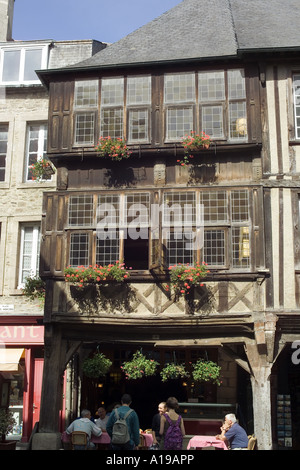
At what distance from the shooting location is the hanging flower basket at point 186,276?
43.4ft

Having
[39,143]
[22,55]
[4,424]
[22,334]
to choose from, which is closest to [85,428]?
[4,424]

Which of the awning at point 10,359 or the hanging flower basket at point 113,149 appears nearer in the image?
the hanging flower basket at point 113,149

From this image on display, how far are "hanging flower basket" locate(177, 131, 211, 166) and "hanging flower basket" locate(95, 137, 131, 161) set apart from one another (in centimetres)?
126

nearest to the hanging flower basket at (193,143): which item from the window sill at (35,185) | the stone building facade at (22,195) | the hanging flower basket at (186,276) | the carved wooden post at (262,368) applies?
the hanging flower basket at (186,276)

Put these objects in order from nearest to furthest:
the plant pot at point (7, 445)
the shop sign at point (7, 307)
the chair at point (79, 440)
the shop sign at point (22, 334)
Result: 1. the chair at point (79, 440)
2. the plant pot at point (7, 445)
3. the shop sign at point (22, 334)
4. the shop sign at point (7, 307)

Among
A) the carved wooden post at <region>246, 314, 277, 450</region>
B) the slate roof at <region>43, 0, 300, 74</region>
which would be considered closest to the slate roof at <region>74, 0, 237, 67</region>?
the slate roof at <region>43, 0, 300, 74</region>

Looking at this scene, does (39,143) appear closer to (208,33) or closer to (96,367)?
(208,33)

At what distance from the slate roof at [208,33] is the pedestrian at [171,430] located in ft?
27.1

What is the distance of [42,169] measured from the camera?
15.8 metres

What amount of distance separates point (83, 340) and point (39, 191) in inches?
189

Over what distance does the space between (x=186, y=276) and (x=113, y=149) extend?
3373 millimetres

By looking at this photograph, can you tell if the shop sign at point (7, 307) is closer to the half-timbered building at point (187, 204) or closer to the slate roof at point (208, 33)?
A: the half-timbered building at point (187, 204)
